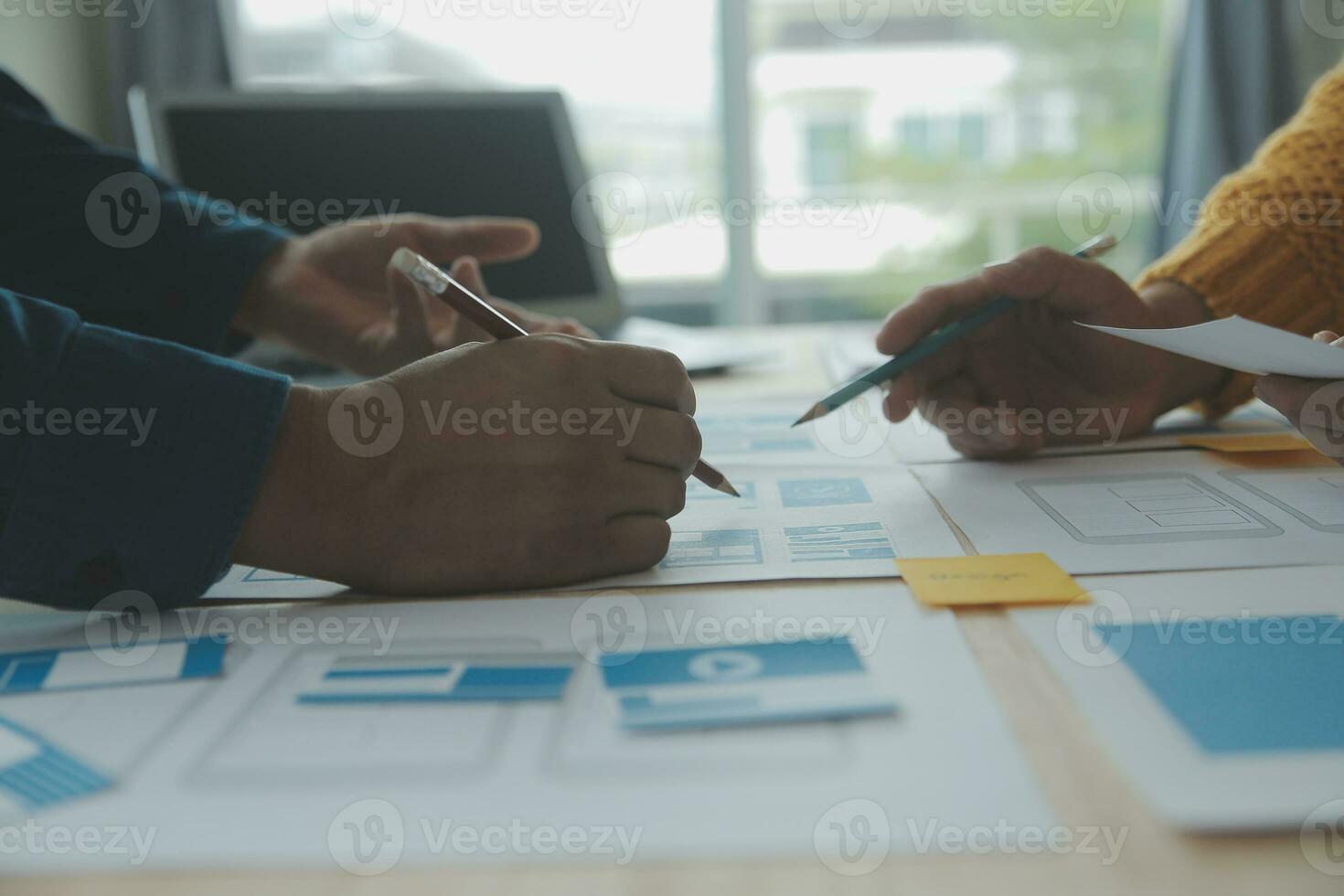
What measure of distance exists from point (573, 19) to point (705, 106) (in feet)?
1.33

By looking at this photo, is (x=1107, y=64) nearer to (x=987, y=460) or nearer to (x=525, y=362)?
(x=987, y=460)

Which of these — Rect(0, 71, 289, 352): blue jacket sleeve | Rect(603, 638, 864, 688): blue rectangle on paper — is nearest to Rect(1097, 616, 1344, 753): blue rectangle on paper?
Rect(603, 638, 864, 688): blue rectangle on paper

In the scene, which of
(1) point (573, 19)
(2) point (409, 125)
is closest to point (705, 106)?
(1) point (573, 19)

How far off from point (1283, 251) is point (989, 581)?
1.75 feet

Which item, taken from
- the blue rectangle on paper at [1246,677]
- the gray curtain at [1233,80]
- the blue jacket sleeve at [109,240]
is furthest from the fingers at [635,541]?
the gray curtain at [1233,80]

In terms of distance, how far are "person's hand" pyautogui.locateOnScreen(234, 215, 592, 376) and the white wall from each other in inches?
51.4

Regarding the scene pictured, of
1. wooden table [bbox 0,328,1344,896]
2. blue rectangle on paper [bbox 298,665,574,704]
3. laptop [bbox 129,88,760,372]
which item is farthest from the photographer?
laptop [bbox 129,88,760,372]

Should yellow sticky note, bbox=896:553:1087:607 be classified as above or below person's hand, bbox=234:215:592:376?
below

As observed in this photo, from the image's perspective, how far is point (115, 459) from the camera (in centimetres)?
47

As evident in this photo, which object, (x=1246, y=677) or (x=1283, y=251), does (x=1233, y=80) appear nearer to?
(x=1283, y=251)

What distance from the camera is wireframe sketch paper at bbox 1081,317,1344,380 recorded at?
0.53m

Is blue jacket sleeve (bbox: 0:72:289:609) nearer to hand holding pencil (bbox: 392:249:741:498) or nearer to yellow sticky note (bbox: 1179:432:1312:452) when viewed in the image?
hand holding pencil (bbox: 392:249:741:498)

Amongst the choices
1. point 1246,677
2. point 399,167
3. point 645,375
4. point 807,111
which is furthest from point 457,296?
point 807,111

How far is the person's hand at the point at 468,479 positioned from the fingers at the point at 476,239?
0.34 metres
